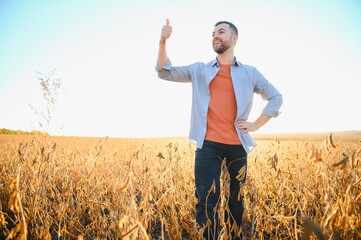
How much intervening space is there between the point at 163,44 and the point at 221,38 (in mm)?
569

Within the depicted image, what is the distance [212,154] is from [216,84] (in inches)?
26.3

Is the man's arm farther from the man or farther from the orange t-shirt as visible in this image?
the orange t-shirt

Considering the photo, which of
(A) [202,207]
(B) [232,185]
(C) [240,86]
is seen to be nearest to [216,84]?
(C) [240,86]

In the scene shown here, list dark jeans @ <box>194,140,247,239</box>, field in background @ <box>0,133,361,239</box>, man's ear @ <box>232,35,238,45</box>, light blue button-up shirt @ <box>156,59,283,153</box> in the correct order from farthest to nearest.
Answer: man's ear @ <box>232,35,238,45</box>
light blue button-up shirt @ <box>156,59,283,153</box>
dark jeans @ <box>194,140,247,239</box>
field in background @ <box>0,133,361,239</box>

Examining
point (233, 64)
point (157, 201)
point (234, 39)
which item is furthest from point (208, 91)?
point (157, 201)

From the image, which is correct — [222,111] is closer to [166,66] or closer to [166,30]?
[166,66]

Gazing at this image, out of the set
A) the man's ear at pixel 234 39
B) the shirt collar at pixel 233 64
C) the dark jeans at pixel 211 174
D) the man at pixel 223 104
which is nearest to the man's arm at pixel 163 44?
the man at pixel 223 104

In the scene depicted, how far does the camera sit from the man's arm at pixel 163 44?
2.08 meters

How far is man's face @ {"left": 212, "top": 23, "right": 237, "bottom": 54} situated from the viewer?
2.32 m

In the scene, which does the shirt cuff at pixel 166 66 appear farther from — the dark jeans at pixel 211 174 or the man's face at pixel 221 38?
the dark jeans at pixel 211 174

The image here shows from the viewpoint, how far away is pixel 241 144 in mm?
2227

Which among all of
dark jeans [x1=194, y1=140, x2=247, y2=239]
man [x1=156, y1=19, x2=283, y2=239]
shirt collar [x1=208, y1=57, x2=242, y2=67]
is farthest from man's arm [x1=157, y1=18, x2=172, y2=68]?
dark jeans [x1=194, y1=140, x2=247, y2=239]

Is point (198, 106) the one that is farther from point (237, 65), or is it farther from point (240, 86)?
point (237, 65)

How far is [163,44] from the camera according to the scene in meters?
2.14
